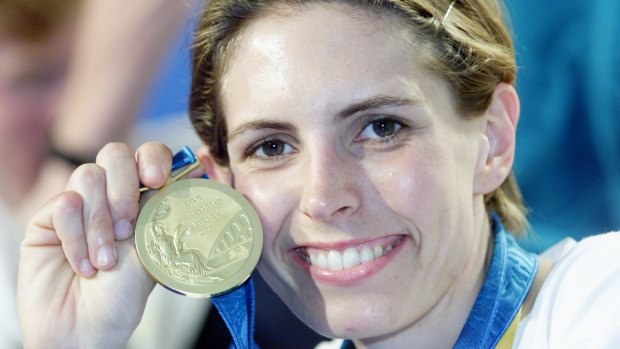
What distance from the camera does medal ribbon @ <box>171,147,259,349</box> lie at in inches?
94.4

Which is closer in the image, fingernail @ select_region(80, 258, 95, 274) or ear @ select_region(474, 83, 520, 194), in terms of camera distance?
fingernail @ select_region(80, 258, 95, 274)

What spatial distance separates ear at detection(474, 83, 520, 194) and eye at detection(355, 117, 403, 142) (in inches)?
13.3

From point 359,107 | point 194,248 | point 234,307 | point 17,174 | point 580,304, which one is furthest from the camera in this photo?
point 17,174

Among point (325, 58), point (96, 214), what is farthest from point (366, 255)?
point (96, 214)

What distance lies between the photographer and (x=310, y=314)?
234 centimetres

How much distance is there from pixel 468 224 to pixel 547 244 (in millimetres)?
1497

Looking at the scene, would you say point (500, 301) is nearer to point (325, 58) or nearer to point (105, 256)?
point (325, 58)

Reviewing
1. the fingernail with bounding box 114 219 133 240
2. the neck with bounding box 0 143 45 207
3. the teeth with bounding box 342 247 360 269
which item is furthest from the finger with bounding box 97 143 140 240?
the neck with bounding box 0 143 45 207

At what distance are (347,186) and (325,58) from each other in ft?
1.16

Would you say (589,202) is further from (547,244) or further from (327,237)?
(327,237)

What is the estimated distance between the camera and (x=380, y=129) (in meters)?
2.24

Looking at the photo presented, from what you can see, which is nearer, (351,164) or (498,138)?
(351,164)

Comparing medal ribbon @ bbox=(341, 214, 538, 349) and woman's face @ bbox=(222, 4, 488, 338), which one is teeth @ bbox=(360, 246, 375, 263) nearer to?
woman's face @ bbox=(222, 4, 488, 338)

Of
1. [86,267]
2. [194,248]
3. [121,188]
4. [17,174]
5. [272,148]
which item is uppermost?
[272,148]
